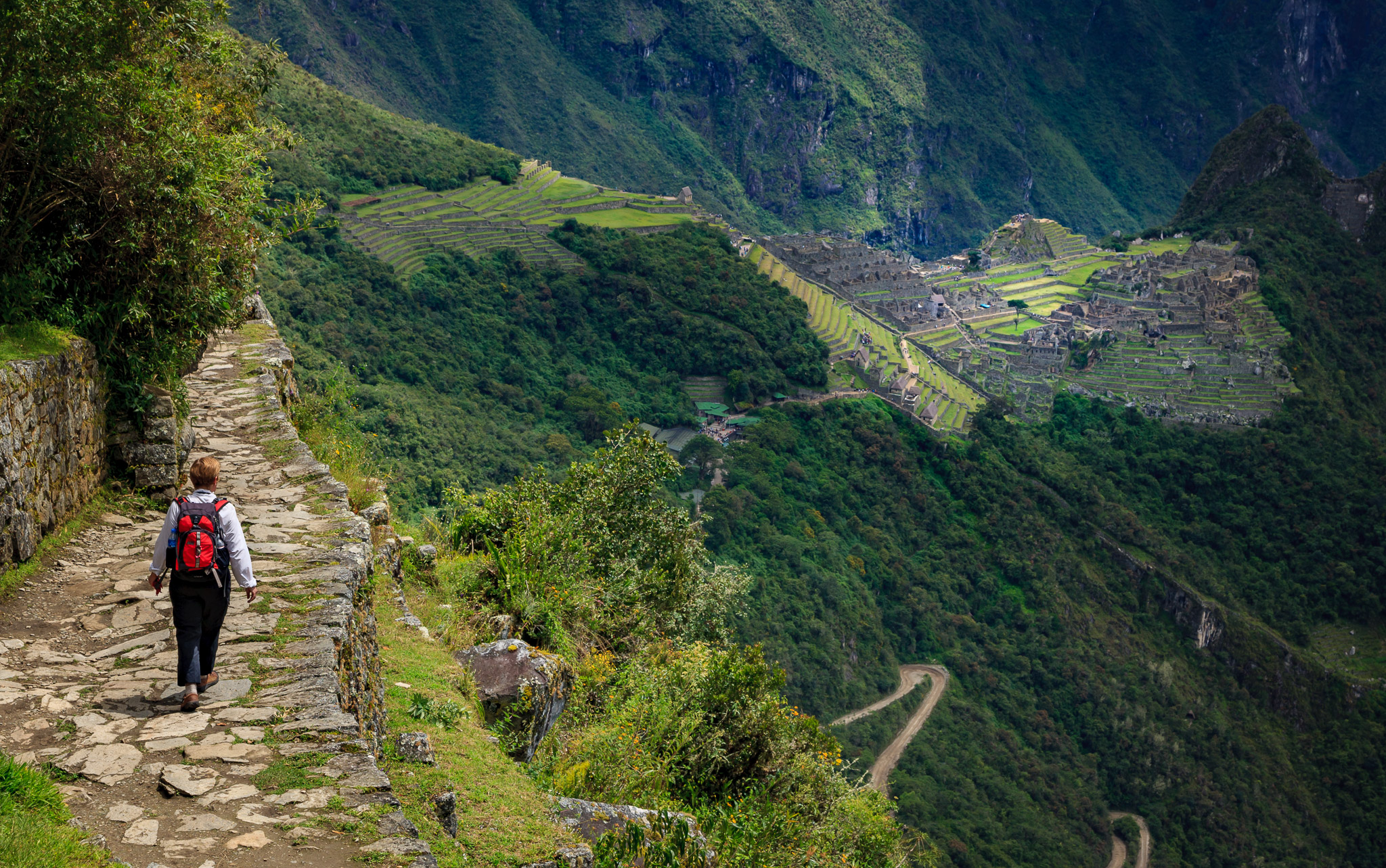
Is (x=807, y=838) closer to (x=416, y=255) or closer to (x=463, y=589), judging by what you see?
(x=463, y=589)

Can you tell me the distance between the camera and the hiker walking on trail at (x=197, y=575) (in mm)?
4031

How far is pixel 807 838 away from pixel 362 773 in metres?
5.11

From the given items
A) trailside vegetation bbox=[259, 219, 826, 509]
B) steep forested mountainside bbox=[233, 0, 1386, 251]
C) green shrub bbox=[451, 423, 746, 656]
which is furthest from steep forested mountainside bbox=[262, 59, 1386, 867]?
steep forested mountainside bbox=[233, 0, 1386, 251]

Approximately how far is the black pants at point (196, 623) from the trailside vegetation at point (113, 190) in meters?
2.45

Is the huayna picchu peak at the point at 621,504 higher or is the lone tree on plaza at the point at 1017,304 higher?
the lone tree on plaza at the point at 1017,304

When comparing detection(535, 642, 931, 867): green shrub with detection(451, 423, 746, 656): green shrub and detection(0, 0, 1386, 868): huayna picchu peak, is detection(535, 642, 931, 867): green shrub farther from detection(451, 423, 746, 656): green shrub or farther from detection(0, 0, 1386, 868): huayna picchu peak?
detection(451, 423, 746, 656): green shrub

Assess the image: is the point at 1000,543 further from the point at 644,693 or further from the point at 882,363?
the point at 644,693

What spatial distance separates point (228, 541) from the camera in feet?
14.0

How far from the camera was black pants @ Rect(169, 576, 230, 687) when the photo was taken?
4023mm

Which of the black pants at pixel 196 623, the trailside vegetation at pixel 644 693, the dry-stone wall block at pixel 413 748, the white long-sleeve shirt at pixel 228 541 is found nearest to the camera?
the black pants at pixel 196 623

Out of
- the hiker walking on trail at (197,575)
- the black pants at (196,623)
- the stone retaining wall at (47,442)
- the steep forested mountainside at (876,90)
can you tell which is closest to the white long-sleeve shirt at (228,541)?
the hiker walking on trail at (197,575)

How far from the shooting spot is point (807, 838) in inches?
309

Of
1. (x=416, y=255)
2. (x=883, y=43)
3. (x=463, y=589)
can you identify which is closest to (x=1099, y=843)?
(x=463, y=589)

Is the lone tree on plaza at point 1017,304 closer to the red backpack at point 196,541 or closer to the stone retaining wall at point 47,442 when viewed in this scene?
the stone retaining wall at point 47,442
